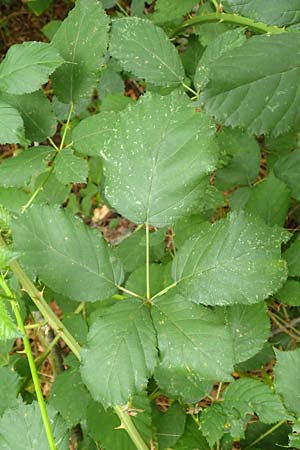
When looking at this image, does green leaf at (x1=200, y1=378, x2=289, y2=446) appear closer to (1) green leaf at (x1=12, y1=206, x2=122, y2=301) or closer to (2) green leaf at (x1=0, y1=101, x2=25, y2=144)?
(1) green leaf at (x1=12, y1=206, x2=122, y2=301)

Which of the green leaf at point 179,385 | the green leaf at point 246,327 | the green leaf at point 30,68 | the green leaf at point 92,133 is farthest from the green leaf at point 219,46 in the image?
the green leaf at point 179,385

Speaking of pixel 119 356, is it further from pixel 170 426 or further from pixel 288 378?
pixel 170 426

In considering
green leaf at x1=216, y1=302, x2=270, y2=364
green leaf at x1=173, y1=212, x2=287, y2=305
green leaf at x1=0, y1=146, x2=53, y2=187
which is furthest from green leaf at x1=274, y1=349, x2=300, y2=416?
green leaf at x1=0, y1=146, x2=53, y2=187

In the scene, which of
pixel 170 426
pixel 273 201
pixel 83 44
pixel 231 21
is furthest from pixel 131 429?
pixel 231 21

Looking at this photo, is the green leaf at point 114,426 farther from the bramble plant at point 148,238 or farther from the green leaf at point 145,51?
the green leaf at point 145,51

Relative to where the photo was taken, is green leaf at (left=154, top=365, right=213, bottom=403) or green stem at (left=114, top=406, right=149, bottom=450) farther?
green leaf at (left=154, top=365, right=213, bottom=403)

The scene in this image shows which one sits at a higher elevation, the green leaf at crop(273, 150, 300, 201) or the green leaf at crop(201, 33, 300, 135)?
the green leaf at crop(201, 33, 300, 135)
